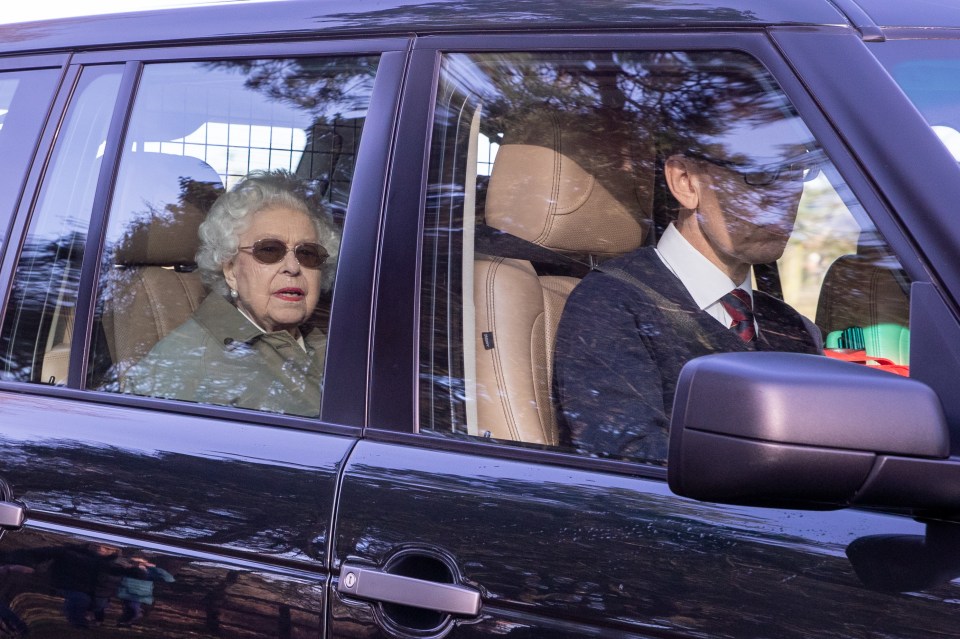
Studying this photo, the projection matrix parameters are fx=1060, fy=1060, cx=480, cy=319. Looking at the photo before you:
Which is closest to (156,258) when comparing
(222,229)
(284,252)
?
(222,229)

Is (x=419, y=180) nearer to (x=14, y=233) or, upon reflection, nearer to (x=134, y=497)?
(x=134, y=497)

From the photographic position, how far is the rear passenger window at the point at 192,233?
82.1 inches

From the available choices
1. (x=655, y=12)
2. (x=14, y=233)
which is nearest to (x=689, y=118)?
(x=655, y=12)

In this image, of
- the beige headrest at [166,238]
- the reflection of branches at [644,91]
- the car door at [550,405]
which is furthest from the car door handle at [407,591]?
the beige headrest at [166,238]

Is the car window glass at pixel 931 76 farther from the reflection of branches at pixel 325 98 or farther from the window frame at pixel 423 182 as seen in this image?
the reflection of branches at pixel 325 98

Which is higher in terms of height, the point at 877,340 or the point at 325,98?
the point at 325,98

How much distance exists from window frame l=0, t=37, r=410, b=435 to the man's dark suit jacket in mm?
369

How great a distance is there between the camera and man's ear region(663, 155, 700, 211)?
6.01 feet

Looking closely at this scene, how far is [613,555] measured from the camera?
1515 millimetres

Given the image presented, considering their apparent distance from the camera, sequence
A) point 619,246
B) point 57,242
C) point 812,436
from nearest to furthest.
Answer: point 812,436, point 619,246, point 57,242

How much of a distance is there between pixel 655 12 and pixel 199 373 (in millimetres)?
1113

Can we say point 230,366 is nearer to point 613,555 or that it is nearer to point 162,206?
point 162,206

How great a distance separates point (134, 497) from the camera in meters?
1.85

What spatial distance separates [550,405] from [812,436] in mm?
641
